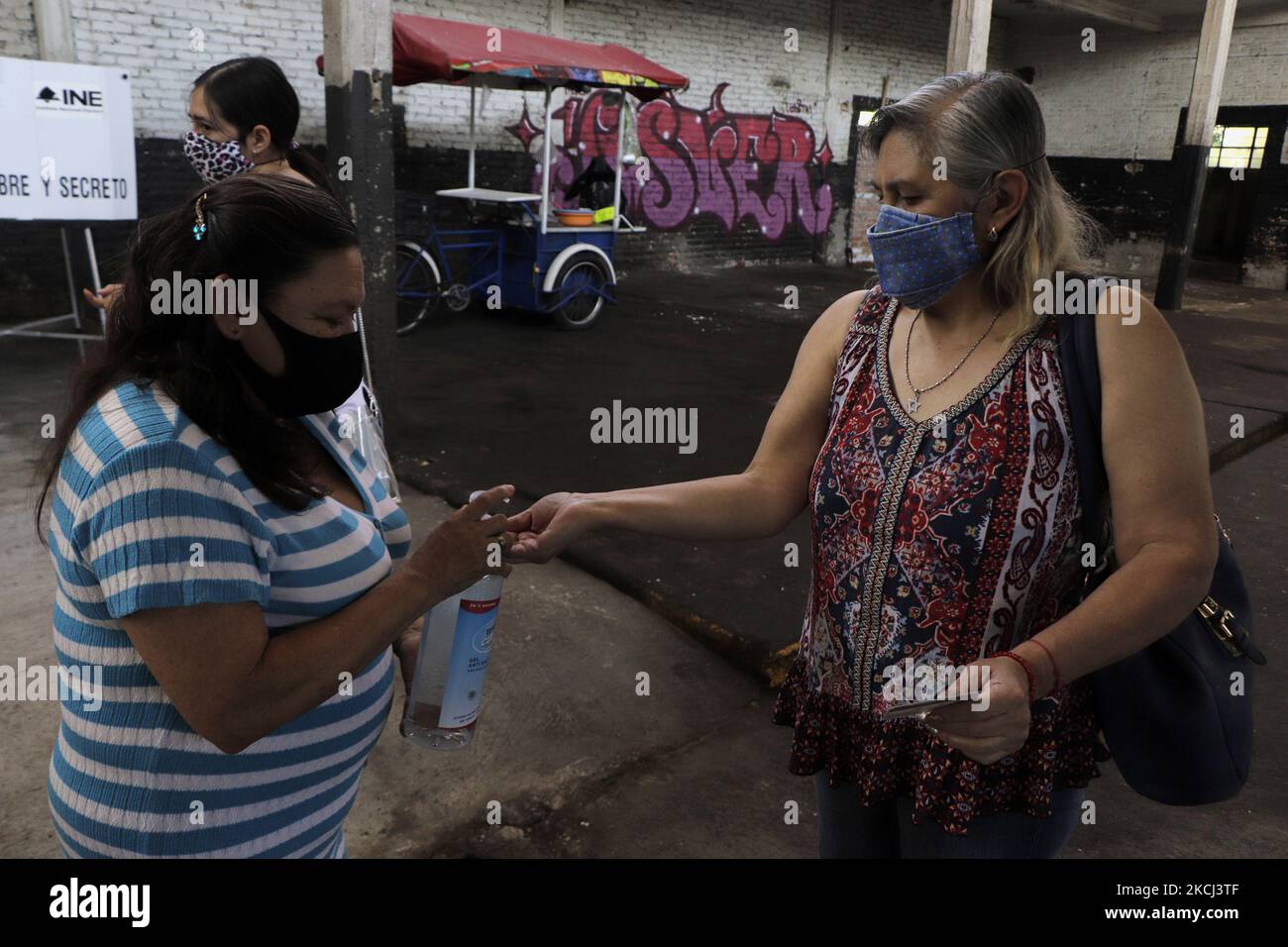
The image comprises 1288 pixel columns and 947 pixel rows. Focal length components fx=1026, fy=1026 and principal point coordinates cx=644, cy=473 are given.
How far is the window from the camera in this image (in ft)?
51.4

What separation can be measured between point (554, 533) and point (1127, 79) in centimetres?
1834

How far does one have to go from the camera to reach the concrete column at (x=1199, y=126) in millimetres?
12016

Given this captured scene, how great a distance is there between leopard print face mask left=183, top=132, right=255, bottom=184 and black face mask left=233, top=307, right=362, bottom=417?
212cm

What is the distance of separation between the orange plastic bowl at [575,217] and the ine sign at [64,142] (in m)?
3.47

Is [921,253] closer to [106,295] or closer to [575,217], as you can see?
[106,295]

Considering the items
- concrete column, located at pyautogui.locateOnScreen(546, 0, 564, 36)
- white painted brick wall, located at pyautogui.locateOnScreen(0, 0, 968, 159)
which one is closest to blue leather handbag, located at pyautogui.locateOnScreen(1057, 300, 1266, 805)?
white painted brick wall, located at pyautogui.locateOnScreen(0, 0, 968, 159)

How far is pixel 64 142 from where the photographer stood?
7051 millimetres

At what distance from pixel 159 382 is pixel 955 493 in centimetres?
106

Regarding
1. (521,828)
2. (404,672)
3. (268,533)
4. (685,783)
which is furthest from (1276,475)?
(268,533)

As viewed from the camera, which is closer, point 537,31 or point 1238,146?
point 537,31

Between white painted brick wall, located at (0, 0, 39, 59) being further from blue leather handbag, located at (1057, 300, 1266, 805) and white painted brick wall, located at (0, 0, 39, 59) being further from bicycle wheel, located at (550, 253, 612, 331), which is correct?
blue leather handbag, located at (1057, 300, 1266, 805)

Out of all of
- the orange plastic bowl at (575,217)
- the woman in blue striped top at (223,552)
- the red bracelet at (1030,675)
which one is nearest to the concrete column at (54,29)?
the orange plastic bowl at (575,217)

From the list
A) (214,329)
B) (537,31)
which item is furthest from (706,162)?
(214,329)

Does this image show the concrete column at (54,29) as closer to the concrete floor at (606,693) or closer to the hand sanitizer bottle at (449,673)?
the concrete floor at (606,693)
